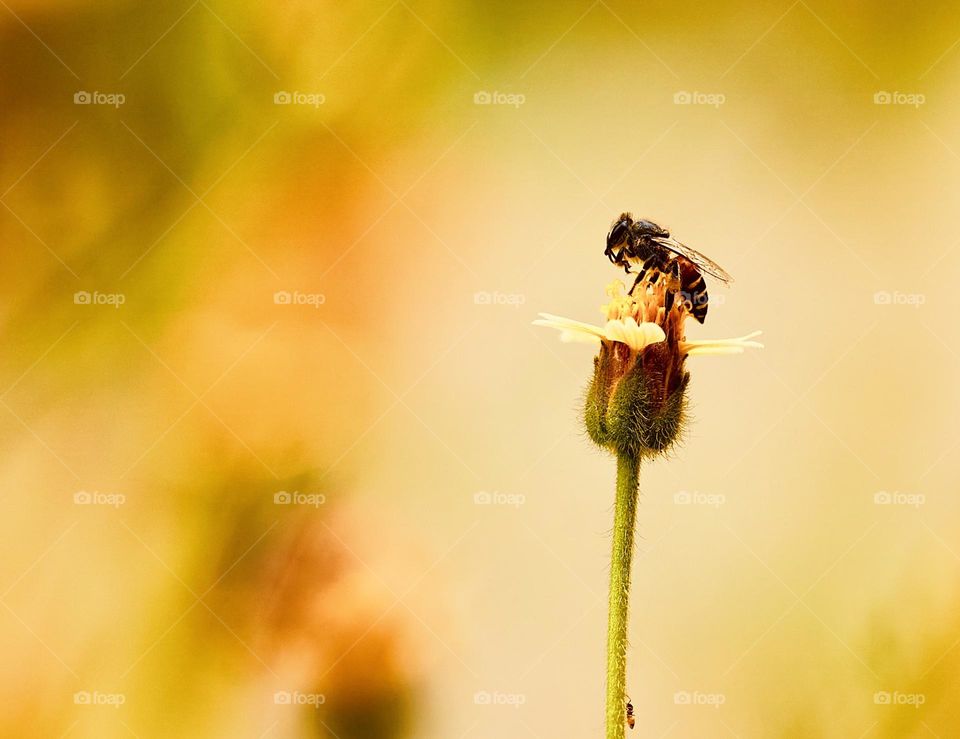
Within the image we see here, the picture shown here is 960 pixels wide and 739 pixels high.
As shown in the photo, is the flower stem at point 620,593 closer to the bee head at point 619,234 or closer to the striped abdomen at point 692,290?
the striped abdomen at point 692,290

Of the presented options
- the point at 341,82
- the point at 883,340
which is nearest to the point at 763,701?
the point at 883,340

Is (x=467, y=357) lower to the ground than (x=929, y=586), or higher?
higher

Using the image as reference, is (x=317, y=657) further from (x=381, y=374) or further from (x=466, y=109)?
(x=466, y=109)

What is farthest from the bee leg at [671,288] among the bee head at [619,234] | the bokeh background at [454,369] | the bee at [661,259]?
the bokeh background at [454,369]

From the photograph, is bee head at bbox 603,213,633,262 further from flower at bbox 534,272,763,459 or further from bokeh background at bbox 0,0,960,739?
bokeh background at bbox 0,0,960,739

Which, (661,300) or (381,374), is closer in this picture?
(661,300)

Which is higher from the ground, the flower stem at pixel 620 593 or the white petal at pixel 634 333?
the white petal at pixel 634 333

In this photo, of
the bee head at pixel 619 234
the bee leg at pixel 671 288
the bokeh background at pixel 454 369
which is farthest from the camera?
the bokeh background at pixel 454 369

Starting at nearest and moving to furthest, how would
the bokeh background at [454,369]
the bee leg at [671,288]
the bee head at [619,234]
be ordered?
the bee leg at [671,288], the bee head at [619,234], the bokeh background at [454,369]
